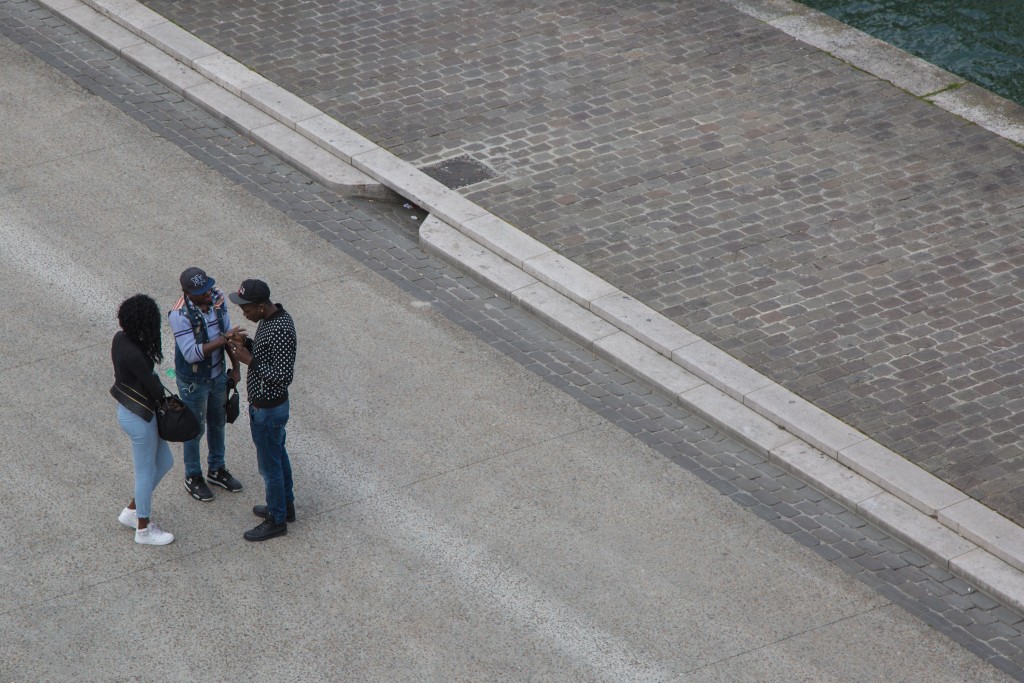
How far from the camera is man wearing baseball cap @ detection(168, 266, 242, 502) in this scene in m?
8.61

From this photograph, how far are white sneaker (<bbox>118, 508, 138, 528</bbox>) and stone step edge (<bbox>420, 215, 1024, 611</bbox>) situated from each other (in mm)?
3691

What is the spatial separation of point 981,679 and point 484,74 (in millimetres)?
8631

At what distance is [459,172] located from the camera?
42.5ft

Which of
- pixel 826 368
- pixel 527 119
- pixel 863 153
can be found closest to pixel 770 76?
pixel 863 153

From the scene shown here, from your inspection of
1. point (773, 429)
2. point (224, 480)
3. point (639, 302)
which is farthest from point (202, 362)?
point (773, 429)

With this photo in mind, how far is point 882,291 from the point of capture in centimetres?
1130

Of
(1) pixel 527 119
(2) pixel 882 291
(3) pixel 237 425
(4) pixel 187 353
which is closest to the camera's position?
(4) pixel 187 353

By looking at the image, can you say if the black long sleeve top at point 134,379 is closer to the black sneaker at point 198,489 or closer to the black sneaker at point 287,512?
the black sneaker at point 198,489

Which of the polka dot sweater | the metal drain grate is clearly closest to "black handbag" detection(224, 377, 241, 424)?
the polka dot sweater

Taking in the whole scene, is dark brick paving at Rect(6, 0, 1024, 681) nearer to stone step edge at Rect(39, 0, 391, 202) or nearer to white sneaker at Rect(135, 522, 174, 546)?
stone step edge at Rect(39, 0, 391, 202)

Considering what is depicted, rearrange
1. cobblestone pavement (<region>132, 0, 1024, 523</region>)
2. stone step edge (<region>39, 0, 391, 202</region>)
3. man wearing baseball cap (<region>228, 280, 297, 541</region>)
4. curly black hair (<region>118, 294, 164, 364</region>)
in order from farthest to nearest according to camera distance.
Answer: stone step edge (<region>39, 0, 391, 202</region>) → cobblestone pavement (<region>132, 0, 1024, 523</region>) → man wearing baseball cap (<region>228, 280, 297, 541</region>) → curly black hair (<region>118, 294, 164, 364</region>)

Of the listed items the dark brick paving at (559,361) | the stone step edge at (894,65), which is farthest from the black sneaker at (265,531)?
the stone step edge at (894,65)

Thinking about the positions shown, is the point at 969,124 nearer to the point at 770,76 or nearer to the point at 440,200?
the point at 770,76

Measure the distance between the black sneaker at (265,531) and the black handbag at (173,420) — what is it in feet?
2.51
